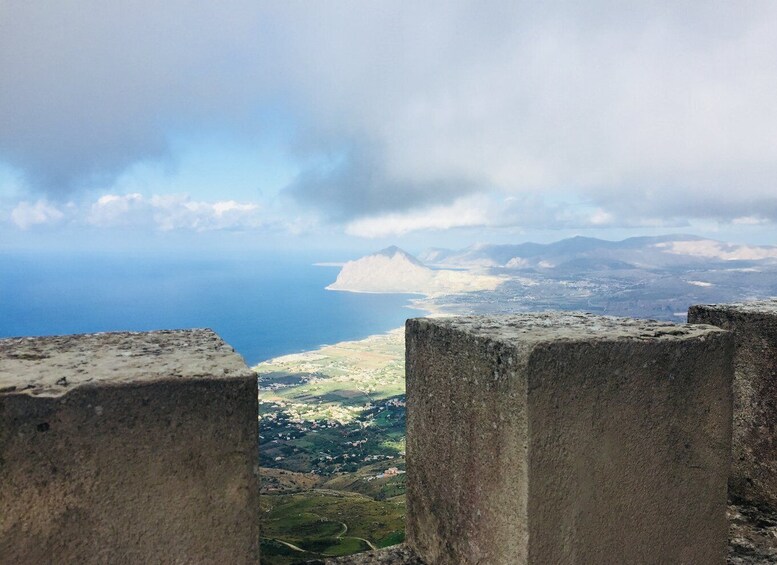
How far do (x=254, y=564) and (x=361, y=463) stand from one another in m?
68.9

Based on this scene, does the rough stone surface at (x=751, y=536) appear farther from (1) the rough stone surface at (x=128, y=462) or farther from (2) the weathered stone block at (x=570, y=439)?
(1) the rough stone surface at (x=128, y=462)

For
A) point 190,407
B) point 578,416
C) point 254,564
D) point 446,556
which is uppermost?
point 190,407

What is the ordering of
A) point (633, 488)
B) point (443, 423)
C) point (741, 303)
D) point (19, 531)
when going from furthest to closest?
1. point (741, 303)
2. point (443, 423)
3. point (633, 488)
4. point (19, 531)

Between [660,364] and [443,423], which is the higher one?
[660,364]

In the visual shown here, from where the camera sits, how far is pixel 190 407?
2340 millimetres

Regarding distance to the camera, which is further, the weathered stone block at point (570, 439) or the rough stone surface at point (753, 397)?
the rough stone surface at point (753, 397)

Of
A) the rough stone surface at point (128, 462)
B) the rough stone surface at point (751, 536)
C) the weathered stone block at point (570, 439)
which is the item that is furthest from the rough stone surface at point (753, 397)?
the rough stone surface at point (128, 462)

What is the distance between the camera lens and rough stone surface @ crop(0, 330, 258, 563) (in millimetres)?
2184

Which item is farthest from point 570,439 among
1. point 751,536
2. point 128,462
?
point 751,536

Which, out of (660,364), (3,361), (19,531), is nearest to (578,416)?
(660,364)

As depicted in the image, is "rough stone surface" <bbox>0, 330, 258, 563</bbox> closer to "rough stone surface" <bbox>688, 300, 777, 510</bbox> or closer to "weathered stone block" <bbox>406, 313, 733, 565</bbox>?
"weathered stone block" <bbox>406, 313, 733, 565</bbox>

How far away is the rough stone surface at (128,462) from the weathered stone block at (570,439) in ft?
4.03

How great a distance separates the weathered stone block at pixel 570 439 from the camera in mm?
2783

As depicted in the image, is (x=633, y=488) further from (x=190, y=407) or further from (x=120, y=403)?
(x=120, y=403)
